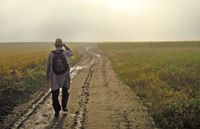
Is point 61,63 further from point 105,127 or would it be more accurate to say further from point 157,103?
point 157,103

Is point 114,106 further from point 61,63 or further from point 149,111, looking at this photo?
point 61,63

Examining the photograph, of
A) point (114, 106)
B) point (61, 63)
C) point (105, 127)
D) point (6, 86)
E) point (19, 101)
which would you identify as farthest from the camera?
point (6, 86)

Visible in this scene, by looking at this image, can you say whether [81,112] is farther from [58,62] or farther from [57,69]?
[58,62]

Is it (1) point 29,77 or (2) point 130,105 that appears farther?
(1) point 29,77

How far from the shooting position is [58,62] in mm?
11141

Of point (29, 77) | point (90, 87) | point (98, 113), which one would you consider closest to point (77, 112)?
point (98, 113)

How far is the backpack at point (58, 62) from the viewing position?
11.1 meters

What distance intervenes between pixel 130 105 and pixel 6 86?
647cm

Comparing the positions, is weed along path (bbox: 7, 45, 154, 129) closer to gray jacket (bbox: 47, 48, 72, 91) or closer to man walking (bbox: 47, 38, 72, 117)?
man walking (bbox: 47, 38, 72, 117)

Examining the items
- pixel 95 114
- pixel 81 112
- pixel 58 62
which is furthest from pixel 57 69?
pixel 95 114

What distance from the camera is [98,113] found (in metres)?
11.3

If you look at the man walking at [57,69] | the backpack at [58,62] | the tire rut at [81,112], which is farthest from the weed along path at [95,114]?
the backpack at [58,62]

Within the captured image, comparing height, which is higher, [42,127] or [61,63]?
[61,63]

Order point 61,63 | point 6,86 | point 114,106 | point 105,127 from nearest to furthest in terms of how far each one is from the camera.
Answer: point 105,127, point 61,63, point 114,106, point 6,86
